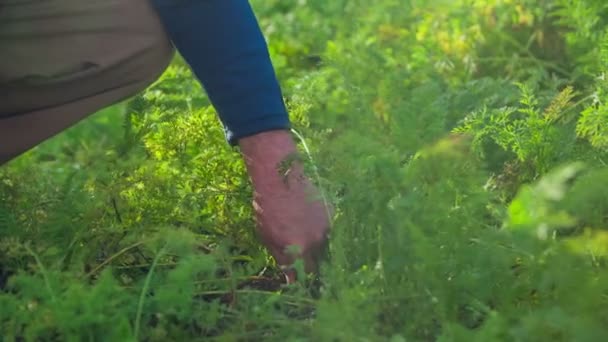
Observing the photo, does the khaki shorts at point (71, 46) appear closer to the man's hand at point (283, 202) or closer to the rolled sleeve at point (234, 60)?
the rolled sleeve at point (234, 60)

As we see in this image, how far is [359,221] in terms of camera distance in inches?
90.0

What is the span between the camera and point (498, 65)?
153 inches

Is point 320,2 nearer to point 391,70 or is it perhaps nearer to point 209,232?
point 391,70

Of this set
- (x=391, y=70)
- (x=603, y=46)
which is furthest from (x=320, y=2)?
(x=603, y=46)

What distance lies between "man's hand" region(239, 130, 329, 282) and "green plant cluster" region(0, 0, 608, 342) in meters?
0.06

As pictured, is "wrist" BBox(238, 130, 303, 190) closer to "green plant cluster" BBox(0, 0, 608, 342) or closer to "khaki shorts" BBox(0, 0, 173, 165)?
"green plant cluster" BBox(0, 0, 608, 342)

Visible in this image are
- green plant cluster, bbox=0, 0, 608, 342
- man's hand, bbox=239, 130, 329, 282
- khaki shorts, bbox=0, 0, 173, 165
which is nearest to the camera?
green plant cluster, bbox=0, 0, 608, 342

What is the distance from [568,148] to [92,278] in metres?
1.01

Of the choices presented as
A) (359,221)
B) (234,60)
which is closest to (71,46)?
(234,60)

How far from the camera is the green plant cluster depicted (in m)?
2.04

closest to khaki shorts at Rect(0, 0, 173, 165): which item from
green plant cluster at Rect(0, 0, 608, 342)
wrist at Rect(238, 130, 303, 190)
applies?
green plant cluster at Rect(0, 0, 608, 342)

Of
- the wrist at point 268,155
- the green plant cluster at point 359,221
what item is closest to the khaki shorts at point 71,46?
the green plant cluster at point 359,221

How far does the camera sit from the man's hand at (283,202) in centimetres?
245

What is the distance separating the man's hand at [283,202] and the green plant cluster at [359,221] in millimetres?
64
